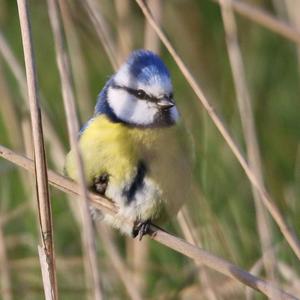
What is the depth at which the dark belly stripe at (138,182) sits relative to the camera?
1.45 m

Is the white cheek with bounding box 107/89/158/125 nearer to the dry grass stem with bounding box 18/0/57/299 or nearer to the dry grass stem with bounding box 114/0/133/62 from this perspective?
the dry grass stem with bounding box 18/0/57/299

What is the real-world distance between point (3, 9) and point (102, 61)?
406 millimetres

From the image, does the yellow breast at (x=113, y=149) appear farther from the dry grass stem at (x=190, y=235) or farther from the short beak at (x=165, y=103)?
the dry grass stem at (x=190, y=235)

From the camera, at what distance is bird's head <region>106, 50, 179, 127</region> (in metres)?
1.49

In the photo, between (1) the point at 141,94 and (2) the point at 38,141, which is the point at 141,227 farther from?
(2) the point at 38,141

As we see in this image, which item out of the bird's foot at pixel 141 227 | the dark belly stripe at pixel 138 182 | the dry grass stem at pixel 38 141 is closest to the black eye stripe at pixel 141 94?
the dark belly stripe at pixel 138 182

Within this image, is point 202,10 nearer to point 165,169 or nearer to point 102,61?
point 102,61

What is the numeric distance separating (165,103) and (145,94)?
53 mm

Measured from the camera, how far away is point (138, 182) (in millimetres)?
1458

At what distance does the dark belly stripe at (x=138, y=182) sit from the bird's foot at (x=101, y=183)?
43mm

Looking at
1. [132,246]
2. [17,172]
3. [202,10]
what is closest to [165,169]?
[132,246]

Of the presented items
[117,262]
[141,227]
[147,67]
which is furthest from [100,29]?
[117,262]

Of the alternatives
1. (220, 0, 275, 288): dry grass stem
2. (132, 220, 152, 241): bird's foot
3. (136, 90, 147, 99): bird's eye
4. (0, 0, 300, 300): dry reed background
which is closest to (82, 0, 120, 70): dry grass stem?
(0, 0, 300, 300): dry reed background

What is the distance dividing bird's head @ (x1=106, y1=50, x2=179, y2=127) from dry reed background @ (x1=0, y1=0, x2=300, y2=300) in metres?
0.08
